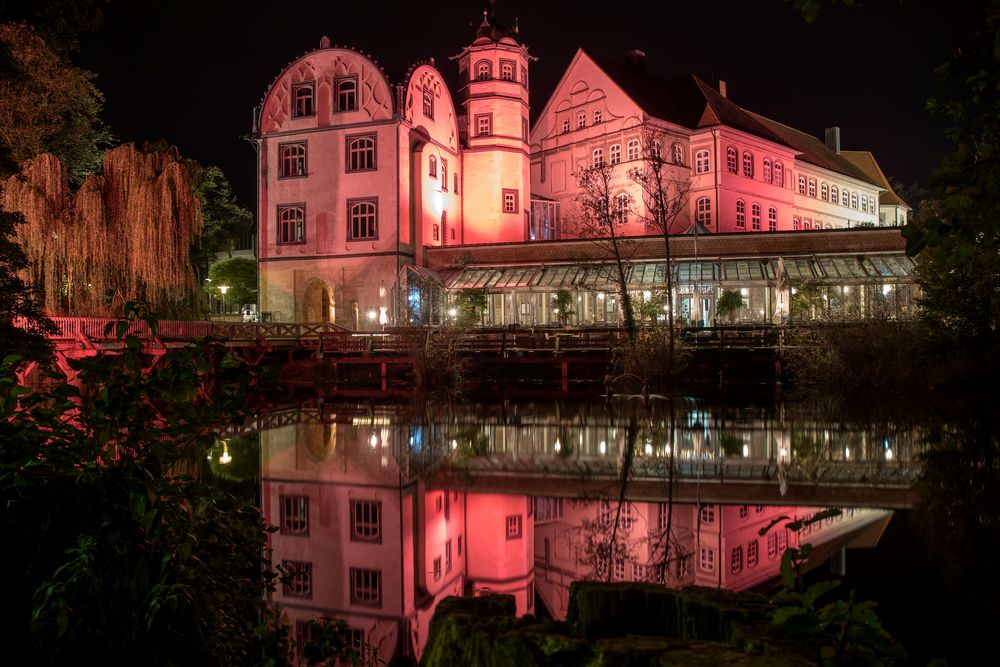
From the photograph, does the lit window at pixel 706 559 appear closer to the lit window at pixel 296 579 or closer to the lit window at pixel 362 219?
the lit window at pixel 296 579

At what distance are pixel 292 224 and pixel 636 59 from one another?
2556 centimetres

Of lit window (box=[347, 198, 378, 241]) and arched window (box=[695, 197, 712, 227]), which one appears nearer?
lit window (box=[347, 198, 378, 241])

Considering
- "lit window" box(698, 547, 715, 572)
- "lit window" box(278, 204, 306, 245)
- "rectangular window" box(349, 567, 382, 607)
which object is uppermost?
"lit window" box(278, 204, 306, 245)

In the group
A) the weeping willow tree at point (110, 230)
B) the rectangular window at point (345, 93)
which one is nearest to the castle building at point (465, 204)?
the rectangular window at point (345, 93)

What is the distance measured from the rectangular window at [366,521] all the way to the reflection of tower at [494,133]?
3360 centimetres

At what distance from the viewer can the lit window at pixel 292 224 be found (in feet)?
133

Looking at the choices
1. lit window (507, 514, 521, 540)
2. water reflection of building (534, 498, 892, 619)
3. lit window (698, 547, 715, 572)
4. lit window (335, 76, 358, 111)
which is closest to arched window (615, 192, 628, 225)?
lit window (335, 76, 358, 111)

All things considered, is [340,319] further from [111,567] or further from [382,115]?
[111,567]

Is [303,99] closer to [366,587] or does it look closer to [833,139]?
[366,587]

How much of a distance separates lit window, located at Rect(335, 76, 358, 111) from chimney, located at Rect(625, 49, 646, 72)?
69.6 ft

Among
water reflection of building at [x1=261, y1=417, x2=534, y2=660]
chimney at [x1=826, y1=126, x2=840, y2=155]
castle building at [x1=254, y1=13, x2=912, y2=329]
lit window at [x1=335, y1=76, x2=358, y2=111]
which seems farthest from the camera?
chimney at [x1=826, y1=126, x2=840, y2=155]

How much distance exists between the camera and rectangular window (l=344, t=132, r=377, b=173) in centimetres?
3925

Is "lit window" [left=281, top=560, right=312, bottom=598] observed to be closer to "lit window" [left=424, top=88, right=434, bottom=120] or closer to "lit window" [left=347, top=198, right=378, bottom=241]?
"lit window" [left=347, top=198, right=378, bottom=241]

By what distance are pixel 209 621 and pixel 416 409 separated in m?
18.7
